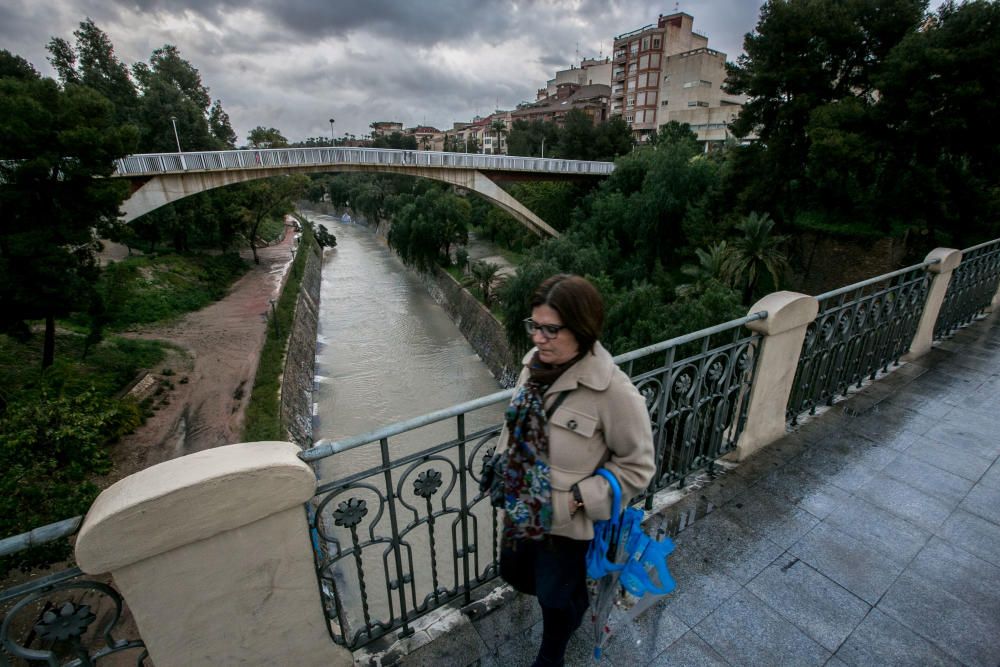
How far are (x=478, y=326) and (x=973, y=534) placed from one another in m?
18.5

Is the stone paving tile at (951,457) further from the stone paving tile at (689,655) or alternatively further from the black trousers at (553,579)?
the black trousers at (553,579)

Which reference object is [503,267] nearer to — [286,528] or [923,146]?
[923,146]

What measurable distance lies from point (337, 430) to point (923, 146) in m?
18.6

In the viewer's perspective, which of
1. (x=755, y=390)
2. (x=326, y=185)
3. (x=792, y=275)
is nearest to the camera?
(x=755, y=390)

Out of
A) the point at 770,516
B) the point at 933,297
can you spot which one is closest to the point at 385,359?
the point at 933,297

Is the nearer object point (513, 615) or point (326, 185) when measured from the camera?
point (513, 615)

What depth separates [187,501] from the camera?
1382mm

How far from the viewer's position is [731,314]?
38.2 ft

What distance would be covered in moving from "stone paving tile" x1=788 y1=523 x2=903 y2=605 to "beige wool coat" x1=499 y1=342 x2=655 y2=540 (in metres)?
1.70

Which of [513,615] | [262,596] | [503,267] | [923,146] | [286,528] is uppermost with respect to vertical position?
[923,146]

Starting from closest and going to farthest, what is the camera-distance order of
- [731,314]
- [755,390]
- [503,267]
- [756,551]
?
[756,551], [755,390], [731,314], [503,267]

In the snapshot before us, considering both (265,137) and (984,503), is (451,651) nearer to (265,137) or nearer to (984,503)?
(984,503)

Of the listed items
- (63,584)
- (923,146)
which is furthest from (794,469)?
(923,146)

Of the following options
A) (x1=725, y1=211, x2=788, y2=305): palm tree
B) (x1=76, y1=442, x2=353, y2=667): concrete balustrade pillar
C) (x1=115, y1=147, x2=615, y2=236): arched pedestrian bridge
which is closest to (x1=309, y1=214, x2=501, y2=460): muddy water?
(x1=115, y1=147, x2=615, y2=236): arched pedestrian bridge
